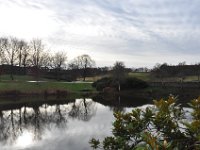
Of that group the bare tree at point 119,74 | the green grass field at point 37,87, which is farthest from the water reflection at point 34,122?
the bare tree at point 119,74

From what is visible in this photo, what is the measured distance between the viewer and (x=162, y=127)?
378 centimetres

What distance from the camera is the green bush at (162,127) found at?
3.26 m

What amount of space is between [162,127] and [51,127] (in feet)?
67.7

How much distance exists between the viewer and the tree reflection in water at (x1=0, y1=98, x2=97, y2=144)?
22.0 metres

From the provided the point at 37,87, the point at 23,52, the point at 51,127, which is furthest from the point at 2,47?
the point at 51,127

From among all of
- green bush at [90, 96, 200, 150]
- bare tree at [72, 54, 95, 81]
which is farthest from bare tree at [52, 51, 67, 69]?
green bush at [90, 96, 200, 150]

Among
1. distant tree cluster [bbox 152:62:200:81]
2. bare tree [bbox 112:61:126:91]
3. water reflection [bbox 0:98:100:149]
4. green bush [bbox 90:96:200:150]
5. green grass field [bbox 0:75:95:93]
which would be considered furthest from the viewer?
distant tree cluster [bbox 152:62:200:81]

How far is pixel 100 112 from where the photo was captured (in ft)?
103

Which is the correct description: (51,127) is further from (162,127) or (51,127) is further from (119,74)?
(119,74)

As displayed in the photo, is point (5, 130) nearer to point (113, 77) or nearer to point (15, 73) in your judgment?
point (113, 77)

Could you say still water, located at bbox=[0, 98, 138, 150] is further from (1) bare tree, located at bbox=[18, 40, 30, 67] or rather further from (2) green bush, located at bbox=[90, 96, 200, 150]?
(1) bare tree, located at bbox=[18, 40, 30, 67]

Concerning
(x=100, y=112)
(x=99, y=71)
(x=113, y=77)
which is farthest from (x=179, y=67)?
(x=100, y=112)

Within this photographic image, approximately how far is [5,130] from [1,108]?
12315 millimetres

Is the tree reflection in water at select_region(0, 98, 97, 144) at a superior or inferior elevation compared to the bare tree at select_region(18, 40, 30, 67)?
inferior
